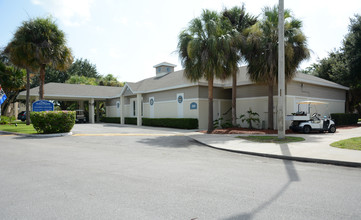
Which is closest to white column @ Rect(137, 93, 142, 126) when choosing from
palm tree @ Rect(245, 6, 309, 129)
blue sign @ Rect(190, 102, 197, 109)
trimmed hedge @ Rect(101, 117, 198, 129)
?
trimmed hedge @ Rect(101, 117, 198, 129)

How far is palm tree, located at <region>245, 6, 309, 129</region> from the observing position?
1723 centimetres

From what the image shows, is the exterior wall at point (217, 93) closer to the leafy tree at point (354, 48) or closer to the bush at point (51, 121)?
the bush at point (51, 121)

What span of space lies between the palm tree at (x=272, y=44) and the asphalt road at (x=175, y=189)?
10.5 m

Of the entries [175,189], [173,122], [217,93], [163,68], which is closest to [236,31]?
[217,93]

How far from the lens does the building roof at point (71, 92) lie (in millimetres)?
30362

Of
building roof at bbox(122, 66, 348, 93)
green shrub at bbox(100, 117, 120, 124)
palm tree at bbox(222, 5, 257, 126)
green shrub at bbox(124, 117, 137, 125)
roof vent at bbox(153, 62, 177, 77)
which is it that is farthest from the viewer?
roof vent at bbox(153, 62, 177, 77)

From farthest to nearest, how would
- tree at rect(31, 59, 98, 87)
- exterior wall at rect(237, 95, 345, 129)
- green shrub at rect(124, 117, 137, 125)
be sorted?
tree at rect(31, 59, 98, 87)
green shrub at rect(124, 117, 137, 125)
exterior wall at rect(237, 95, 345, 129)

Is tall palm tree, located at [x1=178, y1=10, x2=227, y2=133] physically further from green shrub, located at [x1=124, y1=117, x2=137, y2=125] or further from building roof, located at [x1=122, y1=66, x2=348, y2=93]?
green shrub, located at [x1=124, y1=117, x2=137, y2=125]

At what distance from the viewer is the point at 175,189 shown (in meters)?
5.29

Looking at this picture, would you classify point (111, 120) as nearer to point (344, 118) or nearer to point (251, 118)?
point (251, 118)

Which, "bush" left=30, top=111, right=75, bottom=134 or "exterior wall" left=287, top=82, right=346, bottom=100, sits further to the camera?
"exterior wall" left=287, top=82, right=346, bottom=100

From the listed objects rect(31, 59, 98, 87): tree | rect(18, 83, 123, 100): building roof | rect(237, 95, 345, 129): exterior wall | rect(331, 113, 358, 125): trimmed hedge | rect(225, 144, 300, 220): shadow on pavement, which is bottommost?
rect(225, 144, 300, 220): shadow on pavement

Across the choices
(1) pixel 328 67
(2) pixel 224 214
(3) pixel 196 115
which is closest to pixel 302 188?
(2) pixel 224 214

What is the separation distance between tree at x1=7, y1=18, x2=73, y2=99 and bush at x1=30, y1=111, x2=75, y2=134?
5.71 m
